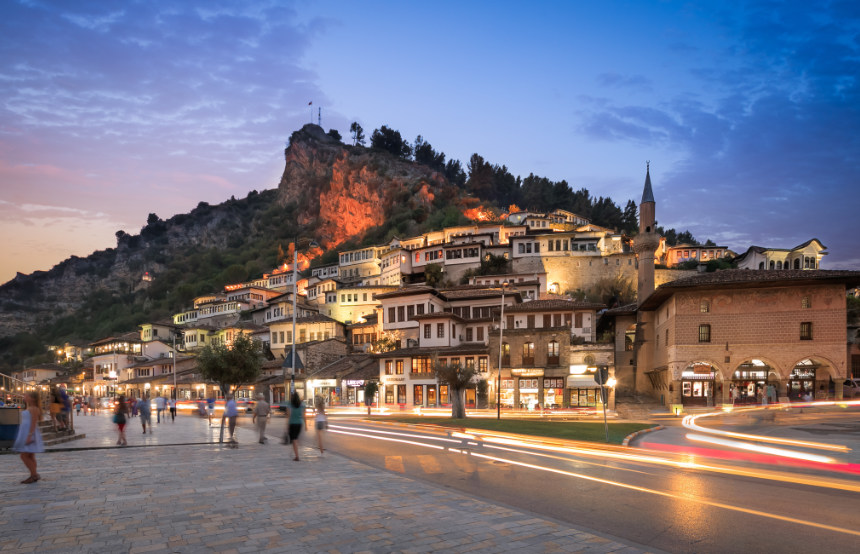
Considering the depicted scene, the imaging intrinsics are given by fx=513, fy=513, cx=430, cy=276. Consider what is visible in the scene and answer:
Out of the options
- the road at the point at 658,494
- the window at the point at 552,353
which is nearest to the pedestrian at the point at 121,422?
the road at the point at 658,494

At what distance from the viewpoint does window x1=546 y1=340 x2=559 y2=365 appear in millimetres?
46469

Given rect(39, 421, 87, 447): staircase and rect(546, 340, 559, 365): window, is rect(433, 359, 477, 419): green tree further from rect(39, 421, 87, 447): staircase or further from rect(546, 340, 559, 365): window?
rect(39, 421, 87, 447): staircase

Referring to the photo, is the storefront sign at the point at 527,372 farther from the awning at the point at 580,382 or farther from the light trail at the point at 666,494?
the light trail at the point at 666,494

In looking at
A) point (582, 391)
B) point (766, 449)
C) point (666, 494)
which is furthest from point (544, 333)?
point (666, 494)

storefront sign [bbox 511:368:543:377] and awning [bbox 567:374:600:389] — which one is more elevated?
→ storefront sign [bbox 511:368:543:377]

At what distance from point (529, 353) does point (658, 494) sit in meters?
38.4

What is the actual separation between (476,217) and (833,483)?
117 meters

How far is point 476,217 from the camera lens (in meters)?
126

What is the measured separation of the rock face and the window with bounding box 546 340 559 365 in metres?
93.8

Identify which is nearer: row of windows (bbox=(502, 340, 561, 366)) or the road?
the road

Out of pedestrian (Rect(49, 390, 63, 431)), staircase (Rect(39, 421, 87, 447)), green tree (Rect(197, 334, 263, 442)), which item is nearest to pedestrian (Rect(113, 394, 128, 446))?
staircase (Rect(39, 421, 87, 447))

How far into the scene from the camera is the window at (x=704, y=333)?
40.5m

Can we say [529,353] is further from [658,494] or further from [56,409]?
[658,494]

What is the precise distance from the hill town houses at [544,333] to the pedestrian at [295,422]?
521 cm
